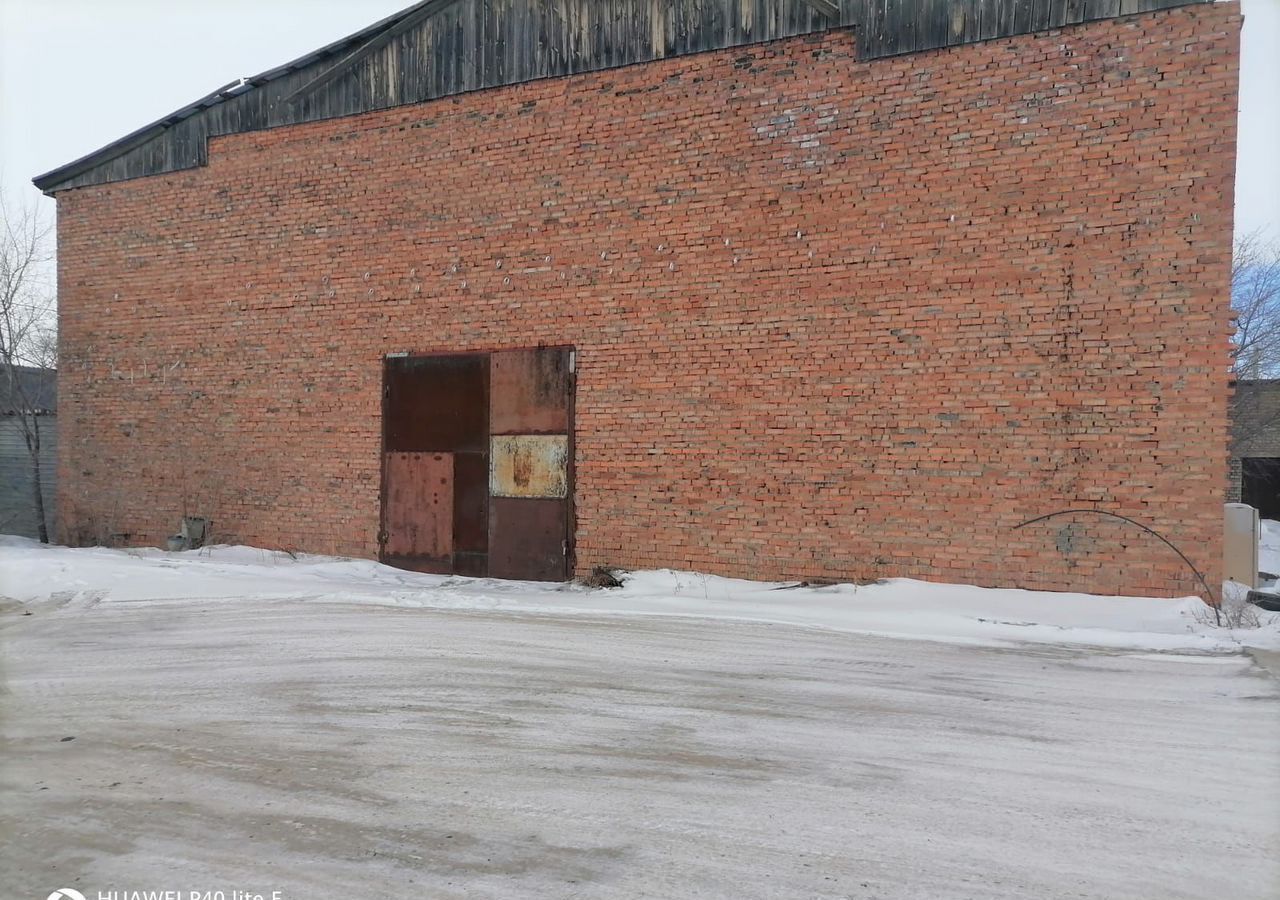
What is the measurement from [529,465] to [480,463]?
0.76 m

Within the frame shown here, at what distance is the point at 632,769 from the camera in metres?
3.88

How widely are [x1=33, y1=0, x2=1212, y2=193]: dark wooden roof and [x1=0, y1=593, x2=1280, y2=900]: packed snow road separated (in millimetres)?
6527

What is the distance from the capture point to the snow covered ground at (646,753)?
2936mm

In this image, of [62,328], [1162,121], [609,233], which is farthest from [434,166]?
[1162,121]

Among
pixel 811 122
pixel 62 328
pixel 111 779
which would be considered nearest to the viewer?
pixel 111 779

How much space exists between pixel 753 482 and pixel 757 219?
3.10m

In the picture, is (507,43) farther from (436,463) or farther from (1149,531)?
(1149,531)

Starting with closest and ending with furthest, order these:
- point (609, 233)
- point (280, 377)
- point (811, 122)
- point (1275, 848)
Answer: point (1275, 848) → point (811, 122) → point (609, 233) → point (280, 377)

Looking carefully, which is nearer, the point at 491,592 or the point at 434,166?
the point at 491,592

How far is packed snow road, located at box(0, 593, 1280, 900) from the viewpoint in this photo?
9.53ft

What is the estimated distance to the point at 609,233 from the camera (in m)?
9.66

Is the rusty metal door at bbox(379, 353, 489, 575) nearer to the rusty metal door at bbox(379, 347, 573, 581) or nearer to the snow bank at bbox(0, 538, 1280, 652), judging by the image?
the rusty metal door at bbox(379, 347, 573, 581)

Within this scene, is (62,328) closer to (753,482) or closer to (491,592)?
(491,592)

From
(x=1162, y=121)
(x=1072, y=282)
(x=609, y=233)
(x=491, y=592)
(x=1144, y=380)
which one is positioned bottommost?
(x=491, y=592)
